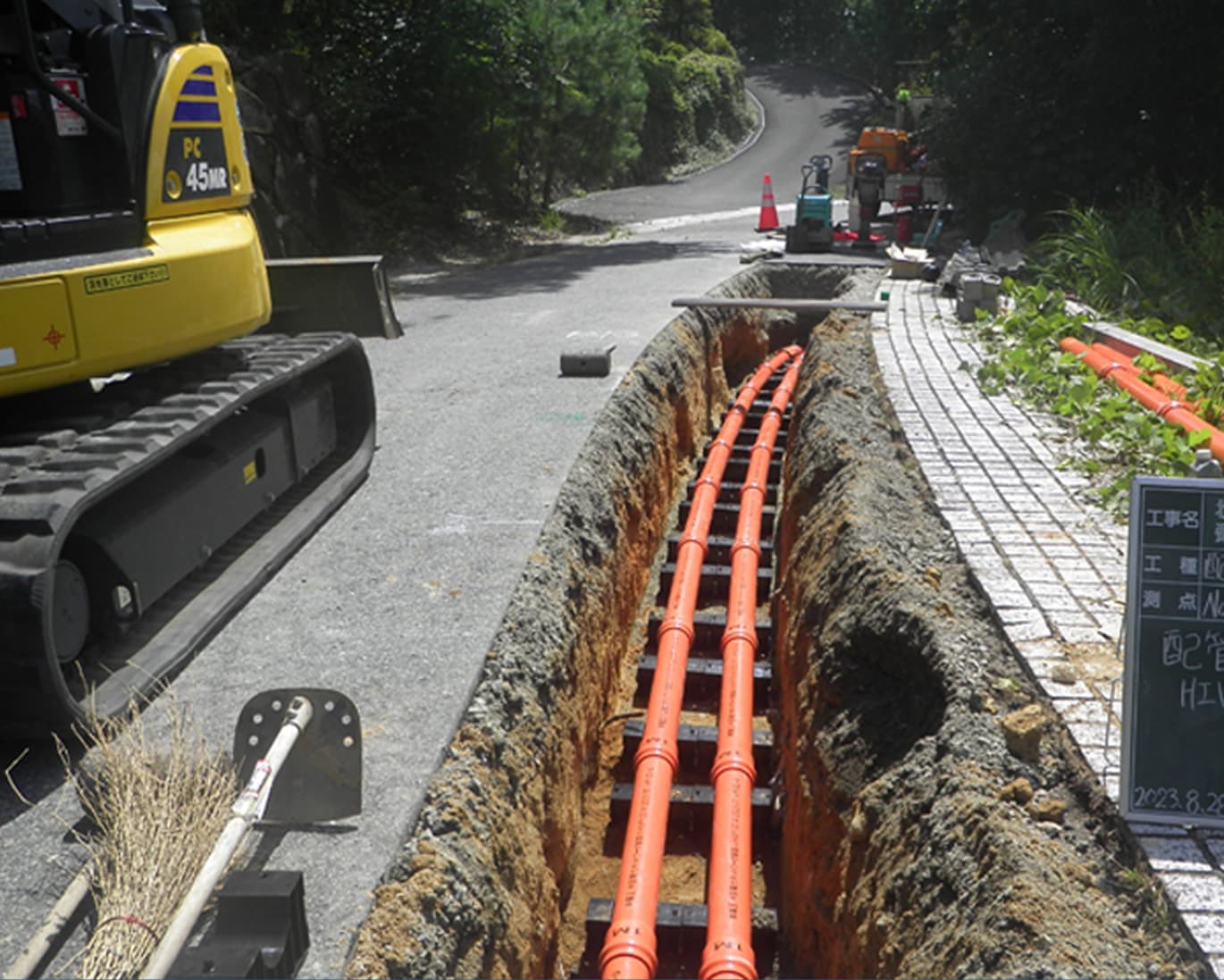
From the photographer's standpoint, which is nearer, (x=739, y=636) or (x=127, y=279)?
(x=127, y=279)

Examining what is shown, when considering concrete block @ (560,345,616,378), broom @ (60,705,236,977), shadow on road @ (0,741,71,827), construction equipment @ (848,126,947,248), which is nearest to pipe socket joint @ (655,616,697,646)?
broom @ (60,705,236,977)

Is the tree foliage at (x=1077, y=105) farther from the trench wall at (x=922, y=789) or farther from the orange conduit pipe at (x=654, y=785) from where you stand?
the trench wall at (x=922, y=789)

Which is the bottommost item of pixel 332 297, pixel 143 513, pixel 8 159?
pixel 143 513

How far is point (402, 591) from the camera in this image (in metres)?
5.64

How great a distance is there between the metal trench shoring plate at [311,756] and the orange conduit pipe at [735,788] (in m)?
1.56

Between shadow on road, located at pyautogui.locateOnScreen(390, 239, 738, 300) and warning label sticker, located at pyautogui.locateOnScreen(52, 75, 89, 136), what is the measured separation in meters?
10.8

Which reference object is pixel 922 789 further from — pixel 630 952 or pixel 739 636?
pixel 739 636

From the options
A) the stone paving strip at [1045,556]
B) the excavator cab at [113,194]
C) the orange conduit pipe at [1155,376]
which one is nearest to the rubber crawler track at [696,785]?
the stone paving strip at [1045,556]

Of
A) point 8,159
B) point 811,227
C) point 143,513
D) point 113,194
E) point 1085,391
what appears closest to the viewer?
point 8,159

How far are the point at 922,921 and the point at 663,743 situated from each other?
2.01 meters

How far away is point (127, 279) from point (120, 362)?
336 mm

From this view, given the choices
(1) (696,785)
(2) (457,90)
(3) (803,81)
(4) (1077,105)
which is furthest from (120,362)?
(3) (803,81)

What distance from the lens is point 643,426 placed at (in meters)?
9.15

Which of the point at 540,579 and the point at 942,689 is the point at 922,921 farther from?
the point at 540,579
